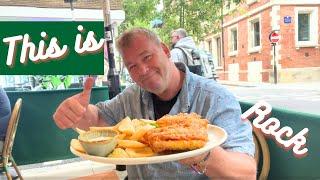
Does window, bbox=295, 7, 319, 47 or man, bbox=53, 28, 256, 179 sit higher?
window, bbox=295, 7, 319, 47

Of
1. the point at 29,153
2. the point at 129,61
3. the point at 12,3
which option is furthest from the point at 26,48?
the point at 12,3

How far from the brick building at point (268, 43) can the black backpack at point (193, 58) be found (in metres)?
0.59

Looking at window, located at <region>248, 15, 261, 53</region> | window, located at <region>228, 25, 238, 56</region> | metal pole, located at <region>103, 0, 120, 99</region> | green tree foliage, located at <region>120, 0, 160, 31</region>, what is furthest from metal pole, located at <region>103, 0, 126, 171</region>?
window, located at <region>248, 15, 261, 53</region>

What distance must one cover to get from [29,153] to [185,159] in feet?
8.73

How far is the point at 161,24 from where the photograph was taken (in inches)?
127

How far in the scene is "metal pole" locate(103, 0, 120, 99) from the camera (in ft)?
8.60

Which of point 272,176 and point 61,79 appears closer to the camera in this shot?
point 272,176

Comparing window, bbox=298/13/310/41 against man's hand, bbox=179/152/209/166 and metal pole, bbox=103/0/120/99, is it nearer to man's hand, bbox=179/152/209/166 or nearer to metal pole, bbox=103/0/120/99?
metal pole, bbox=103/0/120/99

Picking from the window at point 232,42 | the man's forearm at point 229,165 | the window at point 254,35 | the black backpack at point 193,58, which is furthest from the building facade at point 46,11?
the man's forearm at point 229,165

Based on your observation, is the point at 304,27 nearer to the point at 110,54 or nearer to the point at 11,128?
the point at 110,54

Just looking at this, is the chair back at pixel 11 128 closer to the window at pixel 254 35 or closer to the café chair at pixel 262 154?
the café chair at pixel 262 154

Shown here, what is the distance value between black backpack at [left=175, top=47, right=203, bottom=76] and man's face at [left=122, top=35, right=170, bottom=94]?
7.33ft

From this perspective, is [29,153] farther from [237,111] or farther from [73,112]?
[237,111]

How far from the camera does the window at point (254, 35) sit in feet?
16.5
